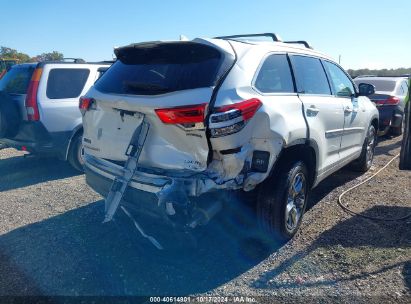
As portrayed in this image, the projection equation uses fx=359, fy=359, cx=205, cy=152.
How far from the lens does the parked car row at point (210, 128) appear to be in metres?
2.85

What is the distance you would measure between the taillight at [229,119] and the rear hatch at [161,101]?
0.28ft

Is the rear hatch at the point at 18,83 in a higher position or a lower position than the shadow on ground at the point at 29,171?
higher

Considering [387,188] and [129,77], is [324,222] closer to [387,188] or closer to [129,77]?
[387,188]

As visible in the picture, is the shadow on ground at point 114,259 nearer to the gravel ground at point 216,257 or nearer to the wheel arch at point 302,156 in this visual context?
the gravel ground at point 216,257

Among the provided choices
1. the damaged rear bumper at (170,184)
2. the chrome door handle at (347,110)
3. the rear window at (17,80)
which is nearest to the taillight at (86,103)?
the damaged rear bumper at (170,184)

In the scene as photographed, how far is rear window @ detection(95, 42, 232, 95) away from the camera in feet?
9.86

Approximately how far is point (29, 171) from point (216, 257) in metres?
4.44

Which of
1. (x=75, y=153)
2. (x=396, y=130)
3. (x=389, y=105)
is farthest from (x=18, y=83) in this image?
(x=396, y=130)

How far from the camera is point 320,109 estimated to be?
13.2ft

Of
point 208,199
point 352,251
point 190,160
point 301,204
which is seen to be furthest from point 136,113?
point 352,251

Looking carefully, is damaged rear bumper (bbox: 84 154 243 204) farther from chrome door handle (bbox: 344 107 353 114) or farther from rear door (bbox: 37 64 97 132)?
rear door (bbox: 37 64 97 132)

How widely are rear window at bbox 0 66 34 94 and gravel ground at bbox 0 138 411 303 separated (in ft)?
6.88

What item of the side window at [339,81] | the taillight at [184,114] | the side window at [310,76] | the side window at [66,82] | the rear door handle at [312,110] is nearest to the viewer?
the taillight at [184,114]

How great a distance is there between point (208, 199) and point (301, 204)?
1493 millimetres
